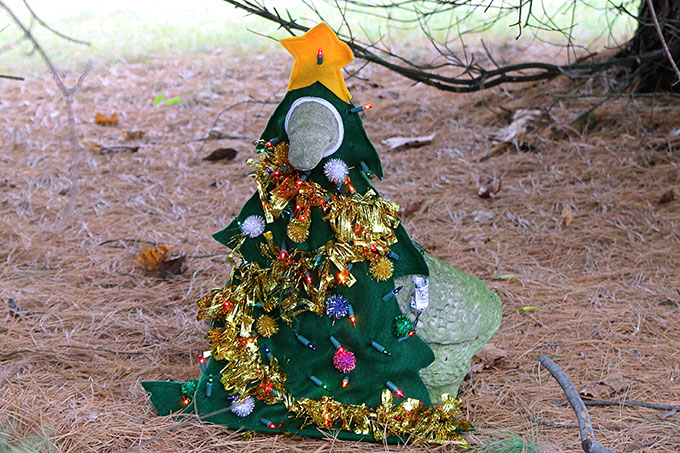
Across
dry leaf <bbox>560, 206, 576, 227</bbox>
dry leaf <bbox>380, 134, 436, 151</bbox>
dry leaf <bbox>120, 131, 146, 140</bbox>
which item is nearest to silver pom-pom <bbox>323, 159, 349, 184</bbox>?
dry leaf <bbox>560, 206, 576, 227</bbox>

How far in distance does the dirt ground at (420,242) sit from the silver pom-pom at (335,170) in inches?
29.0

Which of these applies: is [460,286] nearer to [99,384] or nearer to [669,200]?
[99,384]

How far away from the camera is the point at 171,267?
9.99ft

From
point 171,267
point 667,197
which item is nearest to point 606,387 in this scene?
point 667,197

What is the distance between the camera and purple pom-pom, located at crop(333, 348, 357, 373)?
1838mm

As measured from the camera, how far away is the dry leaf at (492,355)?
2359 millimetres

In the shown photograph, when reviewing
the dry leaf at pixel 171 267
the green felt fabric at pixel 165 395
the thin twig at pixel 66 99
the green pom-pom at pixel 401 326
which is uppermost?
the thin twig at pixel 66 99

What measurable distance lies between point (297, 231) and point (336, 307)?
0.88 ft

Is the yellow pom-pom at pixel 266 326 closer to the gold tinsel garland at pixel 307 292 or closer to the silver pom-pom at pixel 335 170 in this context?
the gold tinsel garland at pixel 307 292

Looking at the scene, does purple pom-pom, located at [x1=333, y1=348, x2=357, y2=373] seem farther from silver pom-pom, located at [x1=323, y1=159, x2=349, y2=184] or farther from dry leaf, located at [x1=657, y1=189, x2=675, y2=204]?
dry leaf, located at [x1=657, y1=189, x2=675, y2=204]

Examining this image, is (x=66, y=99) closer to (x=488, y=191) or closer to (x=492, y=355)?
(x=492, y=355)

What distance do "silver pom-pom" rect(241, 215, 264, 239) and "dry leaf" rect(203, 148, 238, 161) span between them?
2977 mm

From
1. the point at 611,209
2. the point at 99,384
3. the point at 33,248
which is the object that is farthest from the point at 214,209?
the point at 611,209

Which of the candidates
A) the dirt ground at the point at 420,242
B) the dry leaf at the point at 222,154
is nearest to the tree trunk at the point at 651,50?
the dirt ground at the point at 420,242
